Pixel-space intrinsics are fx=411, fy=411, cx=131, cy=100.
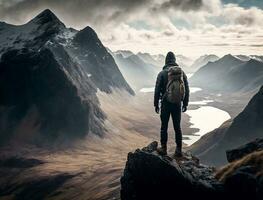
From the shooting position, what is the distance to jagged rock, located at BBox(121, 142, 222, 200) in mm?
23312

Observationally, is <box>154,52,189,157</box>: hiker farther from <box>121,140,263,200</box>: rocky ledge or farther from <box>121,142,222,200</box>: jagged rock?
<box>121,140,263,200</box>: rocky ledge

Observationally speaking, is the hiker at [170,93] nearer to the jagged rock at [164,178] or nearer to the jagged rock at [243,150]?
the jagged rock at [164,178]

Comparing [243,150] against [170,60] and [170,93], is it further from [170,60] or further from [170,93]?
[170,60]

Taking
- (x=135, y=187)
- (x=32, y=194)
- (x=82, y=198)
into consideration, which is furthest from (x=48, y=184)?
(x=135, y=187)

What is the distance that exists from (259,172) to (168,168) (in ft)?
16.9

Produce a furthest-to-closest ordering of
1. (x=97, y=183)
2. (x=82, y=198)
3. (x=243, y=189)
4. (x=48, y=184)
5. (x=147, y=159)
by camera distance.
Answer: (x=48, y=184) < (x=97, y=183) < (x=82, y=198) < (x=147, y=159) < (x=243, y=189)

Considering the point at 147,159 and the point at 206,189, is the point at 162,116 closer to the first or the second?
the point at 147,159

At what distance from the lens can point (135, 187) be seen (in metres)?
26.1

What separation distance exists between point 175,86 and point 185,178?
5.89 meters

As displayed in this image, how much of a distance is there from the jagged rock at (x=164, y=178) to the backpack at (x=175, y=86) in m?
3.65

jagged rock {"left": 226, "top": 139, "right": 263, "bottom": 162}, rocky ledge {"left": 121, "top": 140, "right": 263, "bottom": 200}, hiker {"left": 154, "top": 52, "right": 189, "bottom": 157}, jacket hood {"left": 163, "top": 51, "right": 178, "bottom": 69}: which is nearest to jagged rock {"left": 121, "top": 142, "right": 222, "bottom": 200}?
rocky ledge {"left": 121, "top": 140, "right": 263, "bottom": 200}

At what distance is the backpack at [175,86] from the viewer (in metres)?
26.0

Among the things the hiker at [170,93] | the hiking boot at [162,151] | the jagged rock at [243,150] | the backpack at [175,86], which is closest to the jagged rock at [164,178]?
the hiking boot at [162,151]

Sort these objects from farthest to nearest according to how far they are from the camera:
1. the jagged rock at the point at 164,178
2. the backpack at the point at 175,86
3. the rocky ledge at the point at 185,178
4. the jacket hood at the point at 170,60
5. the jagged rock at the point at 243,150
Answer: the jagged rock at the point at 243,150, the jacket hood at the point at 170,60, the backpack at the point at 175,86, the jagged rock at the point at 164,178, the rocky ledge at the point at 185,178
